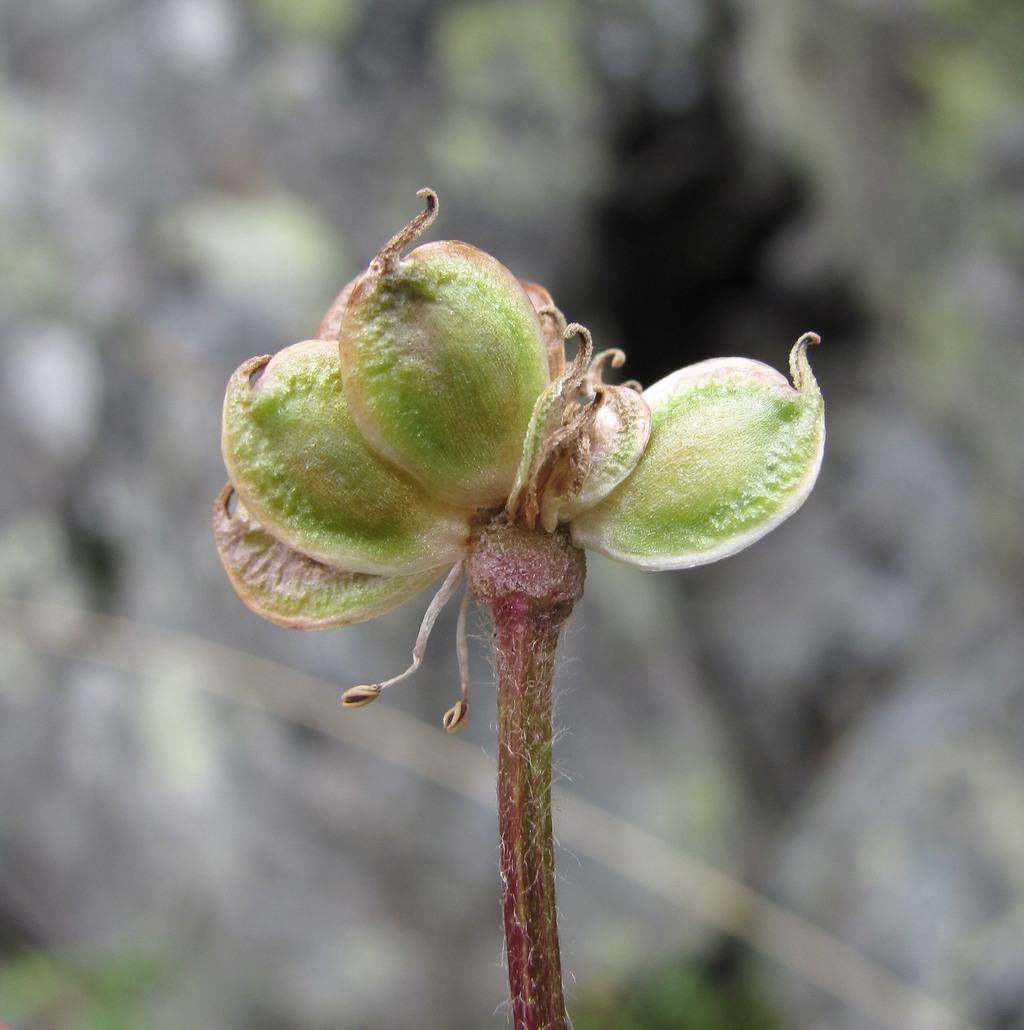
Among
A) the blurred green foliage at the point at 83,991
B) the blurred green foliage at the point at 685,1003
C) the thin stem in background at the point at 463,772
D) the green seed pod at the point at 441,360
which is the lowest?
the blurred green foliage at the point at 83,991

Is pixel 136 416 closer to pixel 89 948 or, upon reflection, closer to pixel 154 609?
pixel 154 609

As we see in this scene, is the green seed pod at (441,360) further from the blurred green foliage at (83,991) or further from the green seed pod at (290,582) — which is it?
the blurred green foliage at (83,991)

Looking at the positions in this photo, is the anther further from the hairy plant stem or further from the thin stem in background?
the thin stem in background

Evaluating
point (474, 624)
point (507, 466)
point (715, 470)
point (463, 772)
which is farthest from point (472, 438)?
point (463, 772)

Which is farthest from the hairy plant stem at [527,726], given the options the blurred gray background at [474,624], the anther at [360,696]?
the blurred gray background at [474,624]

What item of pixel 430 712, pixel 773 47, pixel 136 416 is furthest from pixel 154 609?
pixel 773 47

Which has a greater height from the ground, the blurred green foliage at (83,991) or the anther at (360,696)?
the anther at (360,696)
